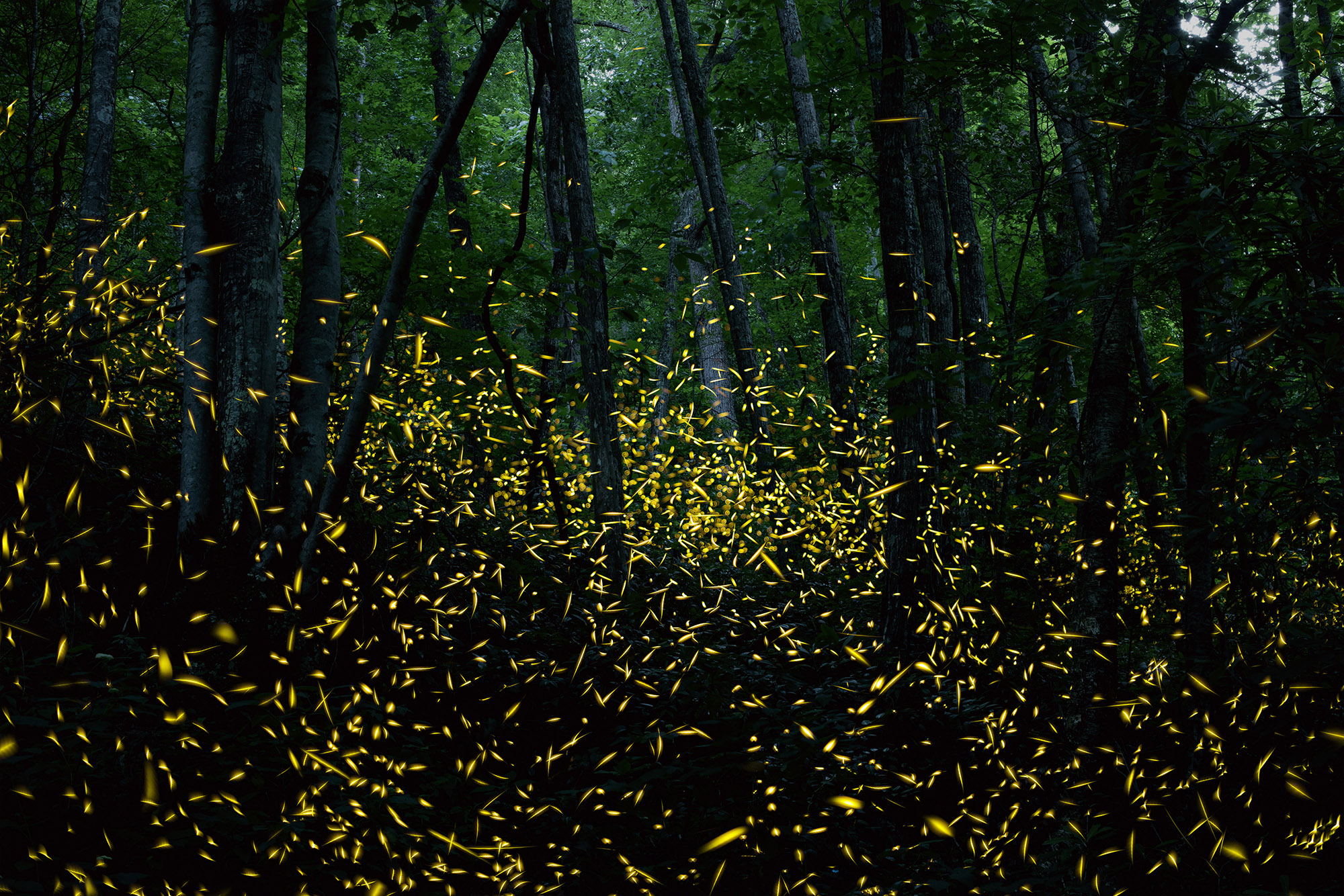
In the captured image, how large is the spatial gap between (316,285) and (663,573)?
183 inches

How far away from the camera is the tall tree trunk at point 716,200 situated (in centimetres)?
907

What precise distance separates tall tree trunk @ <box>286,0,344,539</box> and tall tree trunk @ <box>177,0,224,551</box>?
1.42 ft

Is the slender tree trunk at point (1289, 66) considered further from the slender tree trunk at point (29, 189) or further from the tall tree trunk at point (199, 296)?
the slender tree trunk at point (29, 189)

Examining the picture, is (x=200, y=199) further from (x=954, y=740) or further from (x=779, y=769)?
(x=954, y=740)

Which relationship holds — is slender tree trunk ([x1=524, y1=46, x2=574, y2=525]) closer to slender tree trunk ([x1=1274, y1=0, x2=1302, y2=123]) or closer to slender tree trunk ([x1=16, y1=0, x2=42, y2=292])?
slender tree trunk ([x1=16, y1=0, x2=42, y2=292])

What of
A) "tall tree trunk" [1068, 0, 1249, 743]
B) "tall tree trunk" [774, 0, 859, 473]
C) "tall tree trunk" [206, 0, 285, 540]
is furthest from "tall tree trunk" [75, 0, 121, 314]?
"tall tree trunk" [1068, 0, 1249, 743]

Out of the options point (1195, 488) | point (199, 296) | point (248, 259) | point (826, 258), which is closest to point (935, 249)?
point (826, 258)

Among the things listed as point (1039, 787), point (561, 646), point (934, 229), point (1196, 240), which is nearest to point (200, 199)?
point (561, 646)

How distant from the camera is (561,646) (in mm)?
5816

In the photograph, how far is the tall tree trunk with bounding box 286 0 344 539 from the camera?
4.32 meters

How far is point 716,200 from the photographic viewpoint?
31.7ft

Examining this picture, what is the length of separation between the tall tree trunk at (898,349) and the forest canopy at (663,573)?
0.03 m

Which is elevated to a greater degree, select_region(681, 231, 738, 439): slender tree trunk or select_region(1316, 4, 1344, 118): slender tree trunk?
select_region(1316, 4, 1344, 118): slender tree trunk

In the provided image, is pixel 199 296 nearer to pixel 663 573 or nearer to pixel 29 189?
pixel 29 189
